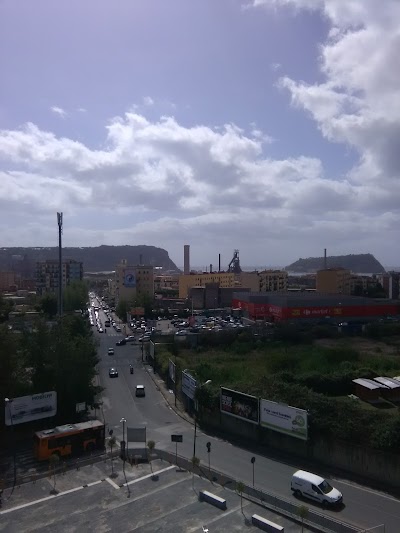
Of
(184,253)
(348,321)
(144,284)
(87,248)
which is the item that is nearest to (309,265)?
(87,248)

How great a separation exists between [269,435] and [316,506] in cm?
321

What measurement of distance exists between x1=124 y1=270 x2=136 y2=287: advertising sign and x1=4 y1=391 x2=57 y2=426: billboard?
37.5m

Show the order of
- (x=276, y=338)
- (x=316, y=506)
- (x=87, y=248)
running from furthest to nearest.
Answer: (x=87, y=248) → (x=276, y=338) → (x=316, y=506)

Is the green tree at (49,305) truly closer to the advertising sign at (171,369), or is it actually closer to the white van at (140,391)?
the advertising sign at (171,369)

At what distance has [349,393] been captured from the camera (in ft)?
53.6

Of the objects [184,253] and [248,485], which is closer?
[248,485]

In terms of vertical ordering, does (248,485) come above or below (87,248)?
below

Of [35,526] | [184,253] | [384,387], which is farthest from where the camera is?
[184,253]

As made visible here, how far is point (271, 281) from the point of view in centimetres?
5575

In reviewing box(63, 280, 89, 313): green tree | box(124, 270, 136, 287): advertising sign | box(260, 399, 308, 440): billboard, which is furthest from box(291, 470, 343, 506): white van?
box(124, 270, 136, 287): advertising sign

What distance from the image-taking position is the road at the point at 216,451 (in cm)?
888

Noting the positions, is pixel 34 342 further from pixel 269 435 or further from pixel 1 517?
pixel 269 435

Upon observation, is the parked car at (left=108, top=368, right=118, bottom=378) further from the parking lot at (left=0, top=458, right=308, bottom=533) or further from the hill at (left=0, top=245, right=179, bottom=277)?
the hill at (left=0, top=245, right=179, bottom=277)

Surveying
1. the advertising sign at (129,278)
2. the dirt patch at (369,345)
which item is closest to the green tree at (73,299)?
the advertising sign at (129,278)
